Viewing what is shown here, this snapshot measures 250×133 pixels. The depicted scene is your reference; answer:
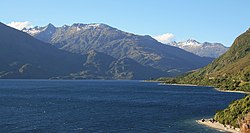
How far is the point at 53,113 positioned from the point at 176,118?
5223cm

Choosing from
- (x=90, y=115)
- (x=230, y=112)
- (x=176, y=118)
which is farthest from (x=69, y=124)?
(x=230, y=112)

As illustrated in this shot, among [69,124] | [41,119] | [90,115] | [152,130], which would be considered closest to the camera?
[152,130]

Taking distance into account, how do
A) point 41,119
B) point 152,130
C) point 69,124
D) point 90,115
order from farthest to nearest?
point 90,115 < point 41,119 < point 69,124 < point 152,130

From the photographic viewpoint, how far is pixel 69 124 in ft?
446

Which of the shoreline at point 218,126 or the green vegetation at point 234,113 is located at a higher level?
the green vegetation at point 234,113

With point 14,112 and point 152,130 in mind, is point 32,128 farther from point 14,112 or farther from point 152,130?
point 14,112

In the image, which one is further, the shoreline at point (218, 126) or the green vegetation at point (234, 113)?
the green vegetation at point (234, 113)

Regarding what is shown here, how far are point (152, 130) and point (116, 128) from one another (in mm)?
11915

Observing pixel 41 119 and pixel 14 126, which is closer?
pixel 14 126

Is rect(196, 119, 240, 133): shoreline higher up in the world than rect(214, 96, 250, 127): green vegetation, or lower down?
lower down

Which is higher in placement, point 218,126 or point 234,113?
point 234,113

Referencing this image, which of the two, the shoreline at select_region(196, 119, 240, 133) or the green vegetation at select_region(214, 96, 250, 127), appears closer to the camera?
the shoreline at select_region(196, 119, 240, 133)

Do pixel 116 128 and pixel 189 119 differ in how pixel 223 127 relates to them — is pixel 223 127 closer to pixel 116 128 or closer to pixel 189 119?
pixel 189 119

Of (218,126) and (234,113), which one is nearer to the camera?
(218,126)
